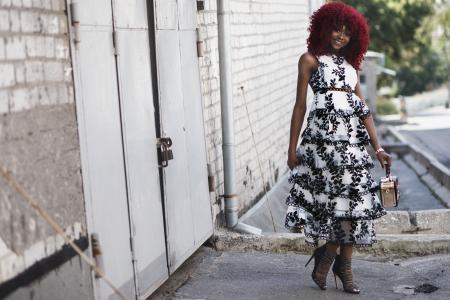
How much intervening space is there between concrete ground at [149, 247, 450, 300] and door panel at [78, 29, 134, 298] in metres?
1.01

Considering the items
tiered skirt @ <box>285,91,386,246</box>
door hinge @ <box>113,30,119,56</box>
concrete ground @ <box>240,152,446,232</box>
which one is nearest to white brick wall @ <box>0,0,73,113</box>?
door hinge @ <box>113,30,119,56</box>

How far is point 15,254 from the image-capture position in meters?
3.89

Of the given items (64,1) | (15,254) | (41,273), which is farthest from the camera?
(64,1)

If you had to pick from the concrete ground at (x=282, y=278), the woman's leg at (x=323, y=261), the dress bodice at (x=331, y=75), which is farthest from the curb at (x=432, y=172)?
the dress bodice at (x=331, y=75)

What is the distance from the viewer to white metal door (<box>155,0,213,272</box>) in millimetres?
6117

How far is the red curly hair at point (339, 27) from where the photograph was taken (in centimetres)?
566

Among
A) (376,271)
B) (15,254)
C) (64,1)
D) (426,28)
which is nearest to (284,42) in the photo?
(376,271)

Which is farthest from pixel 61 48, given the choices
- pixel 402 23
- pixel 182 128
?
pixel 402 23

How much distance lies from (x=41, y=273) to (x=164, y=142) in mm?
1930

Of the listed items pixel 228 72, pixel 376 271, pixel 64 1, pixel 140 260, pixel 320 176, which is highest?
pixel 64 1

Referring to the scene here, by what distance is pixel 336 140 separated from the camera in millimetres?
5629

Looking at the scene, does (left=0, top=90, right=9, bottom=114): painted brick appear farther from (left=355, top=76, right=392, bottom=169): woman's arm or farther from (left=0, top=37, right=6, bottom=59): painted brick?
(left=355, top=76, right=392, bottom=169): woman's arm

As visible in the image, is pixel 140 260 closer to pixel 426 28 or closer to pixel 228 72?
pixel 228 72

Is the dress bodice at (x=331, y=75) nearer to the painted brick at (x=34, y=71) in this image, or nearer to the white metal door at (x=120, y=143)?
the white metal door at (x=120, y=143)
